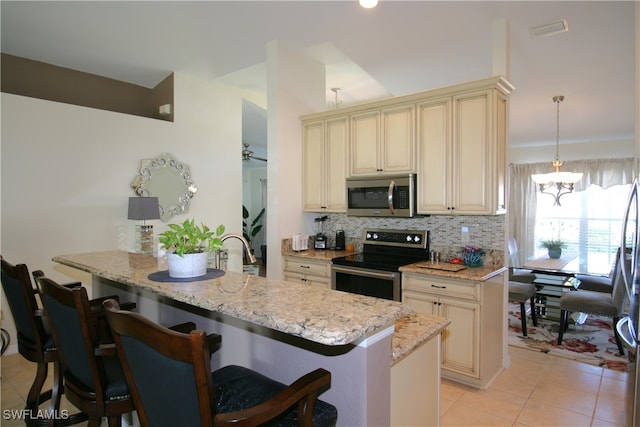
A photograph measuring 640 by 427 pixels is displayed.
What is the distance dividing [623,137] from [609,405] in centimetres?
566

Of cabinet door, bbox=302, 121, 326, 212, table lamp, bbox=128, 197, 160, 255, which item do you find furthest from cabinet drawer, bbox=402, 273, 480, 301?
table lamp, bbox=128, 197, 160, 255

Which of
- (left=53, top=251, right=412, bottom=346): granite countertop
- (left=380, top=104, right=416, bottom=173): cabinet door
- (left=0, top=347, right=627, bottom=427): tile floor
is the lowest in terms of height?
(left=0, top=347, right=627, bottom=427): tile floor

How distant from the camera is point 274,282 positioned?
1.57 meters

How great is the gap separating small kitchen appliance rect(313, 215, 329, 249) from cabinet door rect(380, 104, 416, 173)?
109 centimetres

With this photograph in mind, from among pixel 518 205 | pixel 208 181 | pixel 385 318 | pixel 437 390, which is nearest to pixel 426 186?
pixel 437 390

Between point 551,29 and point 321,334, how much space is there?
10.9 feet

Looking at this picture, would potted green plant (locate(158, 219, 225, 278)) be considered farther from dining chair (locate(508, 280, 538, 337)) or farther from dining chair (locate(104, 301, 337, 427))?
dining chair (locate(508, 280, 538, 337))

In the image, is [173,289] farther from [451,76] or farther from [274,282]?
[451,76]

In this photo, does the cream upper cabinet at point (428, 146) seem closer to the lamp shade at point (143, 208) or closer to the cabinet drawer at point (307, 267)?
the cabinet drawer at point (307, 267)

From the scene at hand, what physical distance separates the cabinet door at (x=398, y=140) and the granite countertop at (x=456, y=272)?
2.97ft

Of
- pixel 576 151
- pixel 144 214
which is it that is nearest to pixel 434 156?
pixel 144 214

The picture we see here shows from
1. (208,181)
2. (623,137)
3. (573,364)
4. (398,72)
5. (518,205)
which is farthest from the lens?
(518,205)

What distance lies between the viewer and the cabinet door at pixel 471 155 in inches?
119

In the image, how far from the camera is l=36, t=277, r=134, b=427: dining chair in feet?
4.36
